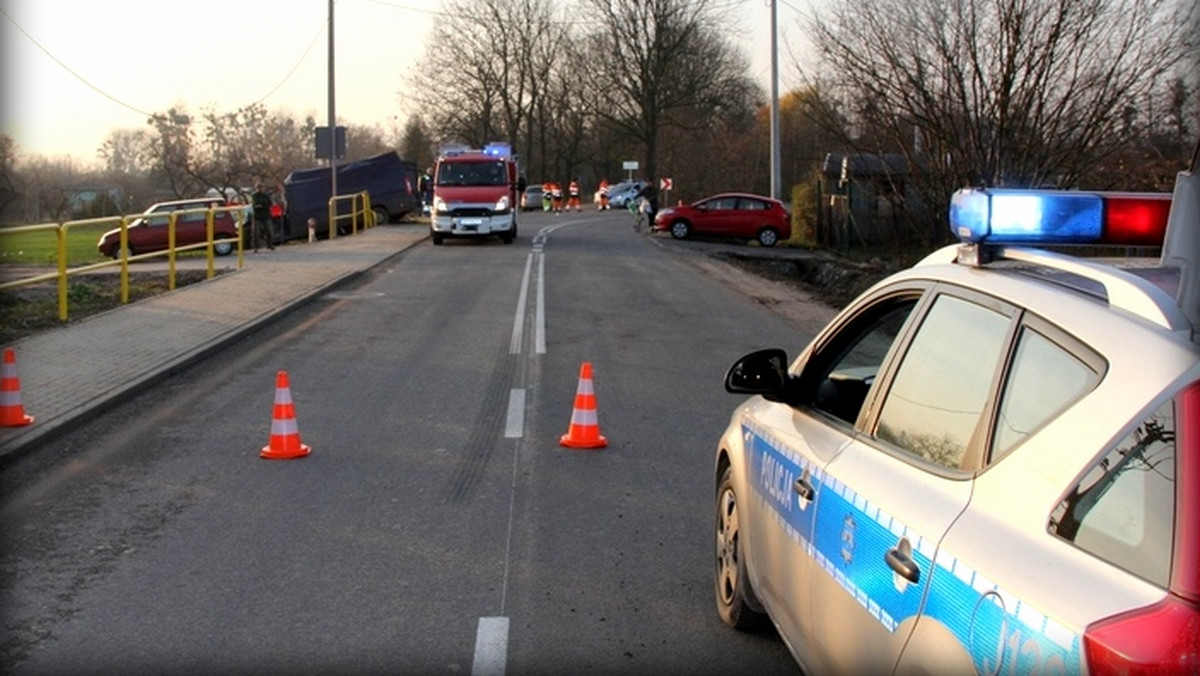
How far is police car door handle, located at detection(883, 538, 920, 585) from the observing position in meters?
2.95

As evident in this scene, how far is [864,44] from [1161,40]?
412 centimetres

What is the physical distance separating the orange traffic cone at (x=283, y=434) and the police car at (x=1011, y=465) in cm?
484

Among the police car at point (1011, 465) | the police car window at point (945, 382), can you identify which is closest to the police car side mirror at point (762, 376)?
the police car at point (1011, 465)

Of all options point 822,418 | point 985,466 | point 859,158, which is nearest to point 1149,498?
point 985,466

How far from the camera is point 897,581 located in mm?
3045

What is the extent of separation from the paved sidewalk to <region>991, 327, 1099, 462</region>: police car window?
23.7 ft

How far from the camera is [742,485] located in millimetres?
5004

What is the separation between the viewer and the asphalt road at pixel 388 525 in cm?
503

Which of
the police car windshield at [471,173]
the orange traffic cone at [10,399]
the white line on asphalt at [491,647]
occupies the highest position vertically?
the police car windshield at [471,173]

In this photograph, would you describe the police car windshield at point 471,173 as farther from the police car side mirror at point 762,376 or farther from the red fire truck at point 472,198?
the police car side mirror at point 762,376

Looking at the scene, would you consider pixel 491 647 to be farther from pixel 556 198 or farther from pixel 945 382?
pixel 556 198

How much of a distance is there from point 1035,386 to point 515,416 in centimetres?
742

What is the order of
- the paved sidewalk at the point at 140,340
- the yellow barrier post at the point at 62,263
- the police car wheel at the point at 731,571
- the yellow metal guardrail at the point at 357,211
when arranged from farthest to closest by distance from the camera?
the yellow metal guardrail at the point at 357,211 < the yellow barrier post at the point at 62,263 < the paved sidewalk at the point at 140,340 < the police car wheel at the point at 731,571

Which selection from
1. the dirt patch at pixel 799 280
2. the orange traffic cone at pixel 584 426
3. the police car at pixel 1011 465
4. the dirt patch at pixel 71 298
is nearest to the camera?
the police car at pixel 1011 465
